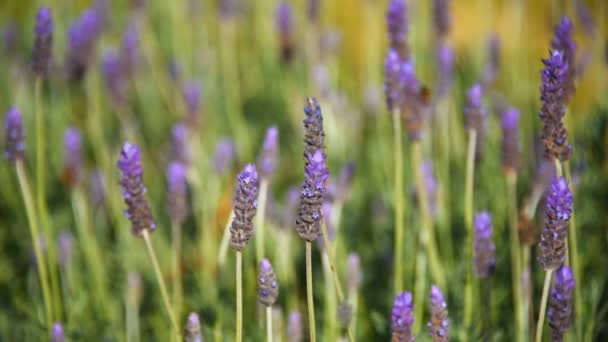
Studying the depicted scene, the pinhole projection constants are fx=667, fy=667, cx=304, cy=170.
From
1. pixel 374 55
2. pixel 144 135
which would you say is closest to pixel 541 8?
pixel 374 55

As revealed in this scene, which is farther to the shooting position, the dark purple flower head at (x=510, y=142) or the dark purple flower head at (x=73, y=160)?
the dark purple flower head at (x=73, y=160)

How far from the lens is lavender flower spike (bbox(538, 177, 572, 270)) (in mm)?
1035

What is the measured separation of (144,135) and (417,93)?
170cm

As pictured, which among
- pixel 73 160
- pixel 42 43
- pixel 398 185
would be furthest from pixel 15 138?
pixel 398 185

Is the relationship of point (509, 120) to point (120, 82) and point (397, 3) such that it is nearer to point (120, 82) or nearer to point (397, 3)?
point (397, 3)

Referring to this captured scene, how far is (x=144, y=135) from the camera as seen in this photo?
291 centimetres

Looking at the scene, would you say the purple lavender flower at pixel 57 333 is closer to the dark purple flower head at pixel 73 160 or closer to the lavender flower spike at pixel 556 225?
the dark purple flower head at pixel 73 160

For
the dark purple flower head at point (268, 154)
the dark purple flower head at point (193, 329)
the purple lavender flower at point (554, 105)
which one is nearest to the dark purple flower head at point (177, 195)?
the dark purple flower head at point (268, 154)

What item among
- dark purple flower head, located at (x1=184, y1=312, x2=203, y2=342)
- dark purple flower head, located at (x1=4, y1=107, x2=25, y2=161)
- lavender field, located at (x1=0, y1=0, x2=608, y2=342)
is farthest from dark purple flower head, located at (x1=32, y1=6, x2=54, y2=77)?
dark purple flower head, located at (x1=184, y1=312, x2=203, y2=342)

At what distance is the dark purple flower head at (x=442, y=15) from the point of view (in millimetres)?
1944

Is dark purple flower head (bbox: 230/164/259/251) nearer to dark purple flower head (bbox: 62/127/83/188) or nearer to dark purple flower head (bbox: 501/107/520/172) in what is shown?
dark purple flower head (bbox: 501/107/520/172)

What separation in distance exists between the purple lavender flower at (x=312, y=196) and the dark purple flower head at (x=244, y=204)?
0.25ft

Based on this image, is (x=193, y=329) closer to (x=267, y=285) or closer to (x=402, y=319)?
(x=267, y=285)

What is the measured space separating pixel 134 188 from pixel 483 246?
0.68 m
